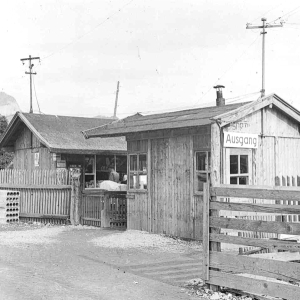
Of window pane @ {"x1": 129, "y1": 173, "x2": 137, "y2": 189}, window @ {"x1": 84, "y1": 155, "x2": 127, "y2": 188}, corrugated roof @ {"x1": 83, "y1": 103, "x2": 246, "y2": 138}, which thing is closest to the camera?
corrugated roof @ {"x1": 83, "y1": 103, "x2": 246, "y2": 138}

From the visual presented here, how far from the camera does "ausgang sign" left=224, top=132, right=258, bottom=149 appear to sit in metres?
13.7

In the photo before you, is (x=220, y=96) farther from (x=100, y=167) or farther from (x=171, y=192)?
(x=100, y=167)

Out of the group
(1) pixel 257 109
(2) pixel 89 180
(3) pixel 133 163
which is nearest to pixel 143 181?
(3) pixel 133 163

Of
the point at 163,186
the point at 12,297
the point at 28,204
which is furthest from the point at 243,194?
the point at 28,204

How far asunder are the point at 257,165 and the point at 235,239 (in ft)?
21.3

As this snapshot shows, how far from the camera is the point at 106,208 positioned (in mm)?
18094

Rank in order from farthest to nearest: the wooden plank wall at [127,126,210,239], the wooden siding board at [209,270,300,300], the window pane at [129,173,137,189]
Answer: the window pane at [129,173,137,189] → the wooden plank wall at [127,126,210,239] → the wooden siding board at [209,270,300,300]

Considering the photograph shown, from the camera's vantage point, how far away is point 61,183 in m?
19.7

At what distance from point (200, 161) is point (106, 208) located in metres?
4.64

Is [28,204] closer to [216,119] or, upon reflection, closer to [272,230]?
[216,119]

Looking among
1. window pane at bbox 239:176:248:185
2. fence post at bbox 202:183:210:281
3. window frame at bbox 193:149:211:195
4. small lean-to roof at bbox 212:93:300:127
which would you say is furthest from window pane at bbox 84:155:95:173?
fence post at bbox 202:183:210:281

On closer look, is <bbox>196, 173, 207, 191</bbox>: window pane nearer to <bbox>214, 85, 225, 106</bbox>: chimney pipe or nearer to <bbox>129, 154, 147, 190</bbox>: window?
<bbox>129, 154, 147, 190</bbox>: window

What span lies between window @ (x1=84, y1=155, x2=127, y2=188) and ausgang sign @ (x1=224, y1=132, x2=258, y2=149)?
10.7m

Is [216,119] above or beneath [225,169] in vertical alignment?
above
